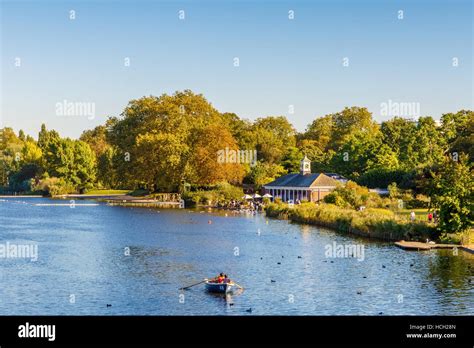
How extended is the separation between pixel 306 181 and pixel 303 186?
120 cm

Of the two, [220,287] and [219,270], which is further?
[219,270]

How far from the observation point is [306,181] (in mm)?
93062

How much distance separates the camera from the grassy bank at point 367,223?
173 ft

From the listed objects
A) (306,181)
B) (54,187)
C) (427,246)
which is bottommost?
(427,246)

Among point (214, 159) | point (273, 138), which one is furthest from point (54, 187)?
point (273, 138)

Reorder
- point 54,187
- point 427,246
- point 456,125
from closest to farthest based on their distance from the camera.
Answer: point 427,246, point 456,125, point 54,187

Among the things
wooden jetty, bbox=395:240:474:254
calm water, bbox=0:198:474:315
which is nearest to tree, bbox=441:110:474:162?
calm water, bbox=0:198:474:315

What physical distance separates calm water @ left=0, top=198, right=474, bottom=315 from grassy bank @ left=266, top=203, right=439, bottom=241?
7.00 feet

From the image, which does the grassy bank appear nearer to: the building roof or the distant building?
the distant building

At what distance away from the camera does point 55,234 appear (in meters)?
59.5

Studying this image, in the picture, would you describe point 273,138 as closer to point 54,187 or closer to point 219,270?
point 54,187

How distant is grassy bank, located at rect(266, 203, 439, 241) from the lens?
52719mm

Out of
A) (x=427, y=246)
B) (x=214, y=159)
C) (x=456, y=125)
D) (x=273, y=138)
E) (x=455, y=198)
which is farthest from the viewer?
(x=273, y=138)
